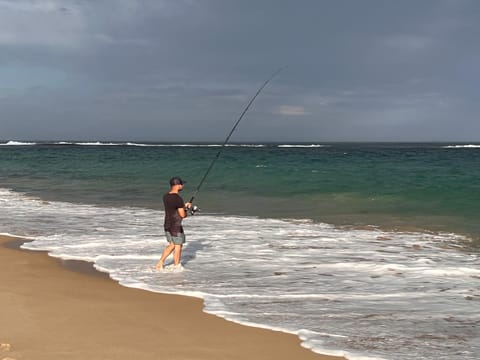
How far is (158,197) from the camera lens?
19.0 meters

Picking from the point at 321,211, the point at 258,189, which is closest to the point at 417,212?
the point at 321,211

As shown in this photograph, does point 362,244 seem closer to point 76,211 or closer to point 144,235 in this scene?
point 144,235

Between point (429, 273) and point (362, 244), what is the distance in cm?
242

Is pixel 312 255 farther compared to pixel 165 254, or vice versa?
pixel 312 255

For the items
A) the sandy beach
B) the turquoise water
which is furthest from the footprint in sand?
the turquoise water

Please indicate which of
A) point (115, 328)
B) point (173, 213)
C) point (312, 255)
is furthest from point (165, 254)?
point (115, 328)

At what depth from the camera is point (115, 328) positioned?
493cm

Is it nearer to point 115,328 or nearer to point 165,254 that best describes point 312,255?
point 165,254

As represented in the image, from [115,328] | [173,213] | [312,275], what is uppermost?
[173,213]

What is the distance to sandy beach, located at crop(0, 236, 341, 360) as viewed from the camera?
14.3ft

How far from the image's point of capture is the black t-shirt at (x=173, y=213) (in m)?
7.41

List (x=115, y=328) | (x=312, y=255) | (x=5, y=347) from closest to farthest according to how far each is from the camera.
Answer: (x=5, y=347)
(x=115, y=328)
(x=312, y=255)

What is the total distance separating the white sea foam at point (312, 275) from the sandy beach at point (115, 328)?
0.90 ft

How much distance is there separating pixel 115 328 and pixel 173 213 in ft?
8.74
